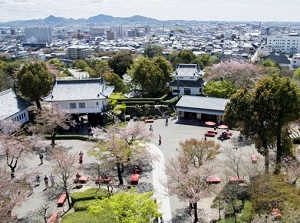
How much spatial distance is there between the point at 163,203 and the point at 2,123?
2078 centimetres

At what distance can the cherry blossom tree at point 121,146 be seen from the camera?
86.2ft

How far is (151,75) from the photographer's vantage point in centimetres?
5088

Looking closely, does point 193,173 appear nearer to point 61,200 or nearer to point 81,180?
point 61,200

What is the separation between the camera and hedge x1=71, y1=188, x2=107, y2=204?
24359 millimetres

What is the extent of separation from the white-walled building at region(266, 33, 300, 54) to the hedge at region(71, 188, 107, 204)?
161 meters

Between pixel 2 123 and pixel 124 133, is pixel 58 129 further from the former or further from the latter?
pixel 124 133

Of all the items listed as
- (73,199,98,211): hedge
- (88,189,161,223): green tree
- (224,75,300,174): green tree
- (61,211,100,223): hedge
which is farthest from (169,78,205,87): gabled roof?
(88,189,161,223): green tree

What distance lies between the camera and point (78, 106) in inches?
1676

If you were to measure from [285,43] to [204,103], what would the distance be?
142075 millimetres

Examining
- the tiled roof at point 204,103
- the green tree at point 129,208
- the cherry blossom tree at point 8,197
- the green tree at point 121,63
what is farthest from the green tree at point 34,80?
the green tree at point 121,63

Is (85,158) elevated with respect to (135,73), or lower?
lower

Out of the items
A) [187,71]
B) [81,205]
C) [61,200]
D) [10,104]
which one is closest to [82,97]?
[10,104]

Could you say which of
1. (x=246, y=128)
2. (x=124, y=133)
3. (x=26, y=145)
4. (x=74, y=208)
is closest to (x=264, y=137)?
(x=246, y=128)

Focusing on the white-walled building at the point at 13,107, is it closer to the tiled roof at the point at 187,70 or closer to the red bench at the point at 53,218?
the red bench at the point at 53,218
